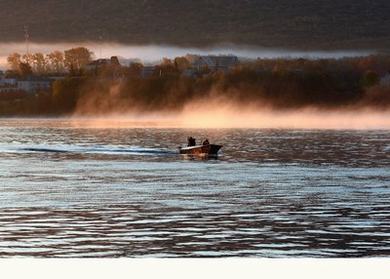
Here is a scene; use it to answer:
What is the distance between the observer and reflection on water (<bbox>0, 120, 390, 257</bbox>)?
110ft

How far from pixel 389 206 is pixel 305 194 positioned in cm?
672

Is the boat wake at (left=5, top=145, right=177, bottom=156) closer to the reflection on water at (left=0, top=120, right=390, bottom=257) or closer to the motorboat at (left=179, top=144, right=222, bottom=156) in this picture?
the motorboat at (left=179, top=144, right=222, bottom=156)

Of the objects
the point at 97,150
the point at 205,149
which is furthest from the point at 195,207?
the point at 97,150

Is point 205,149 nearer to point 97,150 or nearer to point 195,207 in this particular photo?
point 97,150

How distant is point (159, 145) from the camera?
103 meters

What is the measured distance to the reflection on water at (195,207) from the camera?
1323 inches

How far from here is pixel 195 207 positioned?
44625 mm

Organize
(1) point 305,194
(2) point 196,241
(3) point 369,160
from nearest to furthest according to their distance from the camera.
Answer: (2) point 196,241 < (1) point 305,194 < (3) point 369,160

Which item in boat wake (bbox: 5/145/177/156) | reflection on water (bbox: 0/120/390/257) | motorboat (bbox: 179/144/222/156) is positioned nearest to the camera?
reflection on water (bbox: 0/120/390/257)

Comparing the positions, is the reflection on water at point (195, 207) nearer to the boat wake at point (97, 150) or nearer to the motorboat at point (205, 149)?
the motorboat at point (205, 149)

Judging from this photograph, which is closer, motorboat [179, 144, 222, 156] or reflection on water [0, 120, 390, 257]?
reflection on water [0, 120, 390, 257]

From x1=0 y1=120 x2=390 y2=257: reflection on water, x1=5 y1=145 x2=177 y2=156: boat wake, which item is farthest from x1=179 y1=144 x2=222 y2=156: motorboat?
x1=5 y1=145 x2=177 y2=156: boat wake
